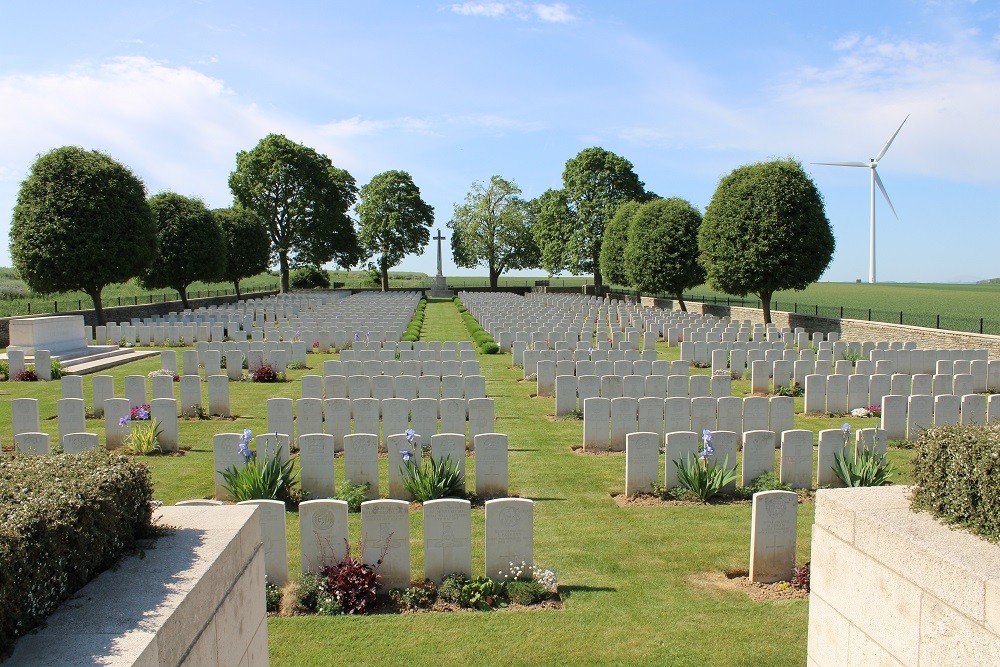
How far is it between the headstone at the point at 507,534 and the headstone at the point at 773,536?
2045mm

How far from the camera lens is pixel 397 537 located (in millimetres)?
6176

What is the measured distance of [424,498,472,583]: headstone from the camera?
20.6 ft

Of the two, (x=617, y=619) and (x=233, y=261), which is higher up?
(x=233, y=261)

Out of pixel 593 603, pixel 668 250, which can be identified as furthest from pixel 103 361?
pixel 668 250

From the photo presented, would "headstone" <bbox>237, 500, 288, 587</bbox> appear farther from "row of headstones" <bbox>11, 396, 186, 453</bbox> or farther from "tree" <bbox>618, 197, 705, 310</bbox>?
"tree" <bbox>618, 197, 705, 310</bbox>

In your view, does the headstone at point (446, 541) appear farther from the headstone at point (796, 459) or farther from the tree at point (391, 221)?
the tree at point (391, 221)

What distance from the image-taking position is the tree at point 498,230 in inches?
2817

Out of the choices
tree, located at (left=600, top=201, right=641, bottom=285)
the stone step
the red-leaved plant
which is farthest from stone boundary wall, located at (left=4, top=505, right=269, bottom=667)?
tree, located at (left=600, top=201, right=641, bottom=285)

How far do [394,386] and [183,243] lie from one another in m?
28.3

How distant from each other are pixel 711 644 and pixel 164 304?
123ft

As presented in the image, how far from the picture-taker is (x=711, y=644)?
5.41m

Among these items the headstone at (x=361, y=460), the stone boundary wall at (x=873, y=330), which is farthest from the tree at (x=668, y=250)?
the headstone at (x=361, y=460)

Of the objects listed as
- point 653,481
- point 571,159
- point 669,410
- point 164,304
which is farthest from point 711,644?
point 571,159

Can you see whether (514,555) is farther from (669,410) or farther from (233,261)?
(233,261)
